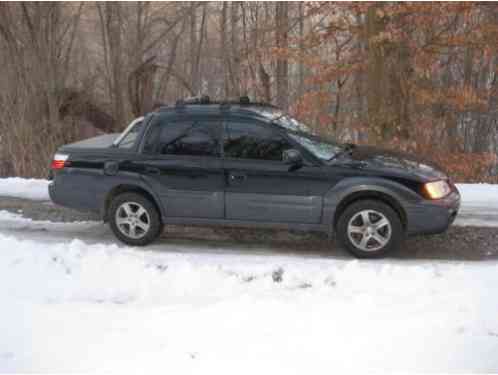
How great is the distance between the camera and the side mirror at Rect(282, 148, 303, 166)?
5.75 meters

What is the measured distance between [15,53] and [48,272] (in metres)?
13.0

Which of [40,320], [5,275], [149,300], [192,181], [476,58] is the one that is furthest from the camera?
[476,58]

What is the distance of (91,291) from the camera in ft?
16.1

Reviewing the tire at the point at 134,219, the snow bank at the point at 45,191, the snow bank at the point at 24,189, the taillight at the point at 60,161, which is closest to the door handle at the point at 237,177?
the tire at the point at 134,219

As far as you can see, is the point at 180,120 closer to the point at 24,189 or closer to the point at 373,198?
the point at 373,198

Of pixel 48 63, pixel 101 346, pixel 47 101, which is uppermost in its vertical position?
pixel 48 63

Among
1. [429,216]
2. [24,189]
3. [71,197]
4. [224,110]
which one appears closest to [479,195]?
[429,216]

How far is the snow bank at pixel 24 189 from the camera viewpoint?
890cm

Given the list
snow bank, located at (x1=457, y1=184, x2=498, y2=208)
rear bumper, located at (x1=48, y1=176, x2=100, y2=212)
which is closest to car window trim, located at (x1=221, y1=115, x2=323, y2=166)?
rear bumper, located at (x1=48, y1=176, x2=100, y2=212)

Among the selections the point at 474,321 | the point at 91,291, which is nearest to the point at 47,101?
the point at 91,291

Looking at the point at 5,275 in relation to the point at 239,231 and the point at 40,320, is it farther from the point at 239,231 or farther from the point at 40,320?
the point at 239,231

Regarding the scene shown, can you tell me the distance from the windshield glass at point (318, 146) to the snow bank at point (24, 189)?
4.97m

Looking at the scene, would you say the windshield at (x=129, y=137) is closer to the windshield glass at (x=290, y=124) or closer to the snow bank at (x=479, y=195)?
the windshield glass at (x=290, y=124)

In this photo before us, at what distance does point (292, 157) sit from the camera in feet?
18.9
